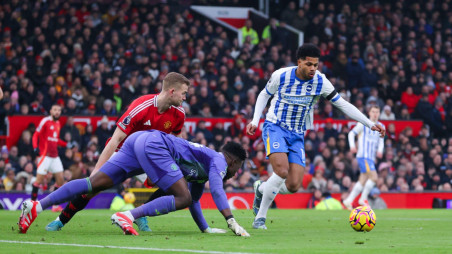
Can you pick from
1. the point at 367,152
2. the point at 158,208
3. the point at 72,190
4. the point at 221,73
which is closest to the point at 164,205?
the point at 158,208

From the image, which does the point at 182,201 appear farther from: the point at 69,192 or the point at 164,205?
the point at 69,192

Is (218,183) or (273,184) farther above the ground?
(218,183)

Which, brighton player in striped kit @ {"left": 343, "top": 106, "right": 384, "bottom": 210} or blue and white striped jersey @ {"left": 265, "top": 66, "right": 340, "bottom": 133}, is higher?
blue and white striped jersey @ {"left": 265, "top": 66, "right": 340, "bottom": 133}

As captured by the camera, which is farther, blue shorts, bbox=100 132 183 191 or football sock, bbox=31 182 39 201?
football sock, bbox=31 182 39 201

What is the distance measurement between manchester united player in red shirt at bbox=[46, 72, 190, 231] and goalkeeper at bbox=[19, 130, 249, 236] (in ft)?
2.61

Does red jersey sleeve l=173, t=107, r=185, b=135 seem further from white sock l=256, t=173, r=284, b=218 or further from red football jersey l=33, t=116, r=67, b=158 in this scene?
red football jersey l=33, t=116, r=67, b=158

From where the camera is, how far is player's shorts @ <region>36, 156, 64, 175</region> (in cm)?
1784

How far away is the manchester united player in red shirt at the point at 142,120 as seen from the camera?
9656 mm

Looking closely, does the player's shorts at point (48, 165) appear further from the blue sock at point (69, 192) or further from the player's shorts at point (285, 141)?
the blue sock at point (69, 192)

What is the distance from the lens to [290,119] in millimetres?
11219

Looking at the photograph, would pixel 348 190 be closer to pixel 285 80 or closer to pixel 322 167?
pixel 322 167

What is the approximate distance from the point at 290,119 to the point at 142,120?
2.33m

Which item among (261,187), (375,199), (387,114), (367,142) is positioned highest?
(261,187)

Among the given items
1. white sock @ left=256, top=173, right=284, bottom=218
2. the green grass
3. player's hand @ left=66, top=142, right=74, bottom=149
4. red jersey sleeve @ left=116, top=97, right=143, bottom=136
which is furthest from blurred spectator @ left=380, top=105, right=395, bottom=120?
red jersey sleeve @ left=116, top=97, right=143, bottom=136
